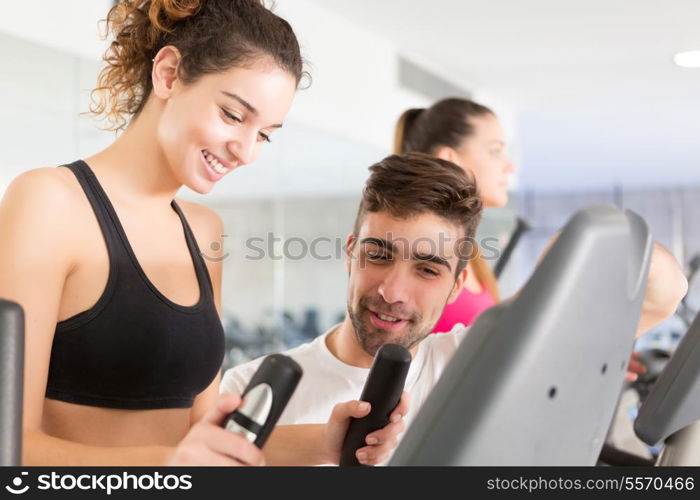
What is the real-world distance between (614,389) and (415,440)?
0.48 ft

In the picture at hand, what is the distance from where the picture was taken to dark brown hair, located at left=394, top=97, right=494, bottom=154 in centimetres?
217

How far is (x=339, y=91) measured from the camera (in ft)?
13.9

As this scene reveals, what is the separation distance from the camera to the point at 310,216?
404 cm

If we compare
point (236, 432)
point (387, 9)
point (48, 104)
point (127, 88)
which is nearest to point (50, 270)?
Result: point (127, 88)

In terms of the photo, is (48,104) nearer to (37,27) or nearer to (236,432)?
(37,27)

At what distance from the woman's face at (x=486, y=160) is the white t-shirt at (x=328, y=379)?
898 millimetres

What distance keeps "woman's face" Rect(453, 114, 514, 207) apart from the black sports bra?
118 cm

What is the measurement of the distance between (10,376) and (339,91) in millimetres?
3886

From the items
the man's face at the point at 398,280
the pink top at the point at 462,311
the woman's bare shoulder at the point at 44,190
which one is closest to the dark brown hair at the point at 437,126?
the pink top at the point at 462,311

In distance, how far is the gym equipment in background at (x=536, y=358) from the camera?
44 centimetres

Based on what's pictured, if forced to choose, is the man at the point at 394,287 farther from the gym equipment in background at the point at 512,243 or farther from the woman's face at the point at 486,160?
the gym equipment in background at the point at 512,243

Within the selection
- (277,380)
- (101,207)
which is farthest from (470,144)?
(277,380)

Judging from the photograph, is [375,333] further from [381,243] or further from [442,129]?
[442,129]

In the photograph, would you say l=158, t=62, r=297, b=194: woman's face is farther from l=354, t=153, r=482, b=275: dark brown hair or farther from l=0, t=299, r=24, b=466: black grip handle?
l=0, t=299, r=24, b=466: black grip handle
